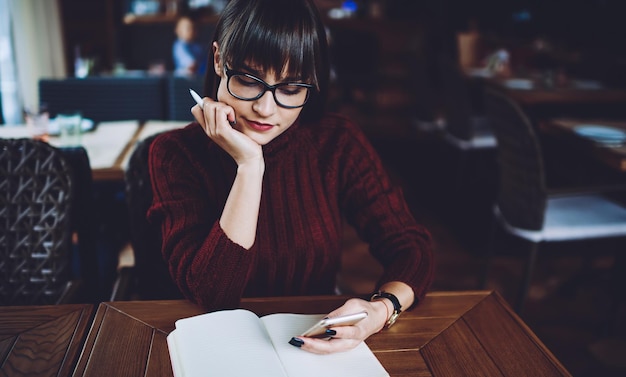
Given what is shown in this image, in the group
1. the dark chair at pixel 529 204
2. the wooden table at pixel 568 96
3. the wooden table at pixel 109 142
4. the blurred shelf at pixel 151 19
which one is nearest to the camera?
the wooden table at pixel 109 142

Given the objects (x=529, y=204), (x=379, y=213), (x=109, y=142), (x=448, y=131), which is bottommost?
(x=448, y=131)

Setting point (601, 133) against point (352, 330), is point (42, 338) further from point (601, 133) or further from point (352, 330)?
point (601, 133)

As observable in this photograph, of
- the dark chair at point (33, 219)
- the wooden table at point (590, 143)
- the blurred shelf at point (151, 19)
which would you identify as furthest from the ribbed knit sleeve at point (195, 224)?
the blurred shelf at point (151, 19)

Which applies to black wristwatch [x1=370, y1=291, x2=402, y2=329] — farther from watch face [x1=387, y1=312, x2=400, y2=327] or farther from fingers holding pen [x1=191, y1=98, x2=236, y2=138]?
fingers holding pen [x1=191, y1=98, x2=236, y2=138]

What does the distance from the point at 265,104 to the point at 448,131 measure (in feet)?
9.41

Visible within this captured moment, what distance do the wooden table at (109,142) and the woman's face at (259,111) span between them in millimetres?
853

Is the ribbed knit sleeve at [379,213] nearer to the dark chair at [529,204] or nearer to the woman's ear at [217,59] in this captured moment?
the woman's ear at [217,59]

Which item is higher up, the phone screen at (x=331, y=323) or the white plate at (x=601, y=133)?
the phone screen at (x=331, y=323)

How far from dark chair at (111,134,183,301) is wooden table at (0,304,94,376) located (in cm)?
35

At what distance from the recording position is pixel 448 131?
367cm

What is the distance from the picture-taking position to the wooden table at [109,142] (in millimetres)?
1757

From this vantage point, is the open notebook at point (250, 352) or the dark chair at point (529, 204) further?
the dark chair at point (529, 204)

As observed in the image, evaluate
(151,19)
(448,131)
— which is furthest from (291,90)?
(151,19)

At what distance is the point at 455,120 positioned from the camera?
352cm
